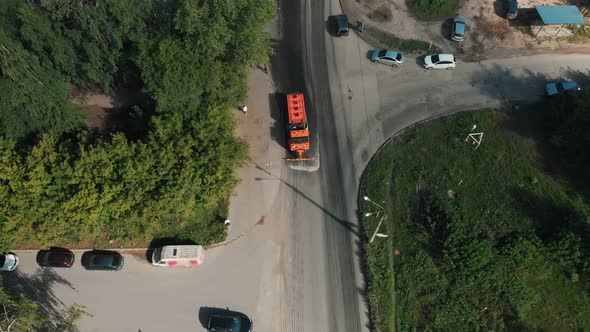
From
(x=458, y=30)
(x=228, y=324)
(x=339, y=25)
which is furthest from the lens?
(x=339, y=25)

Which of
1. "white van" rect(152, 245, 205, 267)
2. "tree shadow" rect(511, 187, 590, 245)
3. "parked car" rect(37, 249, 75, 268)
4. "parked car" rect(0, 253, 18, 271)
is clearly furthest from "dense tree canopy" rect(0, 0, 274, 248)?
"tree shadow" rect(511, 187, 590, 245)

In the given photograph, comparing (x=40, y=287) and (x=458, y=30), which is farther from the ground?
(x=458, y=30)

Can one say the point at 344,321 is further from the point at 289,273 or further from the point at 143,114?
the point at 143,114

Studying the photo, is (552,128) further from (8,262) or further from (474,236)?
(8,262)

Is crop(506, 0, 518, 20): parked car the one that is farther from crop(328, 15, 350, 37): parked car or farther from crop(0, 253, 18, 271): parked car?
crop(0, 253, 18, 271): parked car


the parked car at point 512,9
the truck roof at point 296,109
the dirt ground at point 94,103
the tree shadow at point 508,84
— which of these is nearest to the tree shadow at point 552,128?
the tree shadow at point 508,84

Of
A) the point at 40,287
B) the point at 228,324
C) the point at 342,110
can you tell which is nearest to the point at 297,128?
the point at 342,110
